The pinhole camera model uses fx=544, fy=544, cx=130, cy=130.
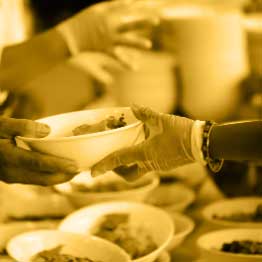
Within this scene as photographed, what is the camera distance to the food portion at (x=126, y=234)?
820 mm

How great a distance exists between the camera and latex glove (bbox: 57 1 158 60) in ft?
2.51

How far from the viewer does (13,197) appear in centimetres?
90

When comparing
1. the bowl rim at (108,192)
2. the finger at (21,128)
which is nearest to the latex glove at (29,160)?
the finger at (21,128)

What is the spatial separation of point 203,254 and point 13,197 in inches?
12.7

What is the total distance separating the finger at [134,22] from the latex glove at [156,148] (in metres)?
0.16

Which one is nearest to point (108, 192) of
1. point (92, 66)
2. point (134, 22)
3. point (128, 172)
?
point (128, 172)

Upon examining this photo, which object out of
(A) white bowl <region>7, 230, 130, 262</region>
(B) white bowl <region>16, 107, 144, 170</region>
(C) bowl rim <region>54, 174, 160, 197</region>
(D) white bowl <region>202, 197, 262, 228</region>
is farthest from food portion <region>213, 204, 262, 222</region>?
(B) white bowl <region>16, 107, 144, 170</region>

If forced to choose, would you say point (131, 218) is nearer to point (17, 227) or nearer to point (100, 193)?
point (100, 193)

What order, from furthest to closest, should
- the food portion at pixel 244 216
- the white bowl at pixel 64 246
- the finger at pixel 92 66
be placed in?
the food portion at pixel 244 216
the finger at pixel 92 66
the white bowl at pixel 64 246

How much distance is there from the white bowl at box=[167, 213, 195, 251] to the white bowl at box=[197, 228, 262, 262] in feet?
0.09

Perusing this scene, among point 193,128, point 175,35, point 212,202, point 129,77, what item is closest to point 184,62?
point 175,35

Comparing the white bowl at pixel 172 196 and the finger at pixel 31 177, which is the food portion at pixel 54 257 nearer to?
the finger at pixel 31 177

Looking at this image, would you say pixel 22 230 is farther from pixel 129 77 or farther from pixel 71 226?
pixel 129 77

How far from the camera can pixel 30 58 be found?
78 cm
